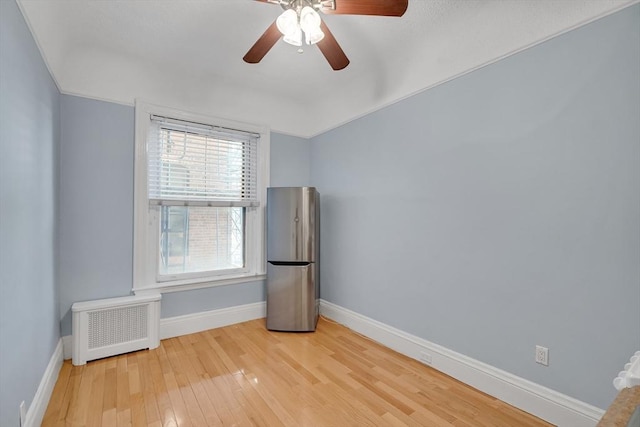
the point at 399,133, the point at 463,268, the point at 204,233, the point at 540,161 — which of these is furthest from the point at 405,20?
the point at 204,233

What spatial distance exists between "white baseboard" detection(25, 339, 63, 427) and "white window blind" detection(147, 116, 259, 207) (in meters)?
1.45

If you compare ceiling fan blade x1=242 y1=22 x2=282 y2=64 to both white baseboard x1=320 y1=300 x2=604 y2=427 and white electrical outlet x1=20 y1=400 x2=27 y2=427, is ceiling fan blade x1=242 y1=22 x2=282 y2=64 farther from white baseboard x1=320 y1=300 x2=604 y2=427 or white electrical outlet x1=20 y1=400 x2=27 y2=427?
white baseboard x1=320 y1=300 x2=604 y2=427

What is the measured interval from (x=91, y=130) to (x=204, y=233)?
1400 millimetres

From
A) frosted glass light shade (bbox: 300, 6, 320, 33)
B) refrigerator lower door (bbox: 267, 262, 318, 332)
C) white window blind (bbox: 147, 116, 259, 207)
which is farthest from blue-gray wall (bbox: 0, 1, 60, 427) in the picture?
refrigerator lower door (bbox: 267, 262, 318, 332)

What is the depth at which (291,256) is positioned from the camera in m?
3.17

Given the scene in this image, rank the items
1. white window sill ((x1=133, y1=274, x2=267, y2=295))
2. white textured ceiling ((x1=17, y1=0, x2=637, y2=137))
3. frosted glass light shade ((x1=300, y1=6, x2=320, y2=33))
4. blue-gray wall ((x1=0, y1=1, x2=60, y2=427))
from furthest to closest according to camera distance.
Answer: white window sill ((x1=133, y1=274, x2=267, y2=295)) → white textured ceiling ((x1=17, y1=0, x2=637, y2=137)) → frosted glass light shade ((x1=300, y1=6, x2=320, y2=33)) → blue-gray wall ((x1=0, y1=1, x2=60, y2=427))

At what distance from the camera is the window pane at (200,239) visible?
306 cm

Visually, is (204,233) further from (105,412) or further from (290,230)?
(105,412)

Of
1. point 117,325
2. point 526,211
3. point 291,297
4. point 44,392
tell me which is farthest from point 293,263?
point 526,211

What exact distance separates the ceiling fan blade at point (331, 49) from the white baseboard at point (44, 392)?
2696 mm

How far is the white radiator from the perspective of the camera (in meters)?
2.38

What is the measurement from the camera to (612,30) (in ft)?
5.15

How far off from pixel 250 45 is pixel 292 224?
5.72 feet

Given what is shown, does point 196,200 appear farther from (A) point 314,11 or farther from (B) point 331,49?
(A) point 314,11
